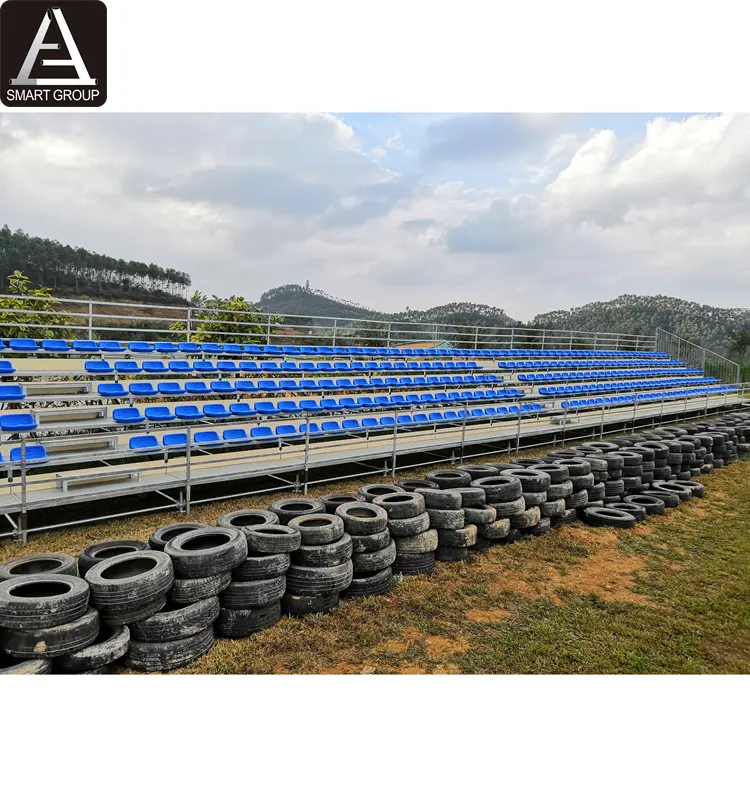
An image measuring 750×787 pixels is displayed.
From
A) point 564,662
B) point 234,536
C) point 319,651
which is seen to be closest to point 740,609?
point 564,662

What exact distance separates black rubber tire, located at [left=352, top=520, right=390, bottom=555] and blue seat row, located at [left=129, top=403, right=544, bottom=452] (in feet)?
10.7

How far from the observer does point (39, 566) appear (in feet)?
14.2

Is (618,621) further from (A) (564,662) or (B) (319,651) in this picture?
(B) (319,651)

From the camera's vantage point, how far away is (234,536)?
4613 millimetres

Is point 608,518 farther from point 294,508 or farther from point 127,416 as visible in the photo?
point 127,416

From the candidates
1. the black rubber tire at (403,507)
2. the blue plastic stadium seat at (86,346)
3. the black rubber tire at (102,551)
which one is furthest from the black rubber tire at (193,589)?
the blue plastic stadium seat at (86,346)

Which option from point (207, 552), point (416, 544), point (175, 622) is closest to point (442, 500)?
point (416, 544)

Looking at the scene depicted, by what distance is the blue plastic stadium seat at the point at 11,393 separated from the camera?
761 cm

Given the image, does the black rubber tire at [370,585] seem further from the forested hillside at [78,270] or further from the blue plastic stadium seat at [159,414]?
the forested hillside at [78,270]

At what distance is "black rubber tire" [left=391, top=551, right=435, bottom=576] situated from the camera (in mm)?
A: 5660

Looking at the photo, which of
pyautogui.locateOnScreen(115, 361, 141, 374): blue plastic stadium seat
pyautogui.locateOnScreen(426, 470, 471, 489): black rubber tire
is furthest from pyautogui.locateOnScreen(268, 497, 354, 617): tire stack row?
pyautogui.locateOnScreen(115, 361, 141, 374): blue plastic stadium seat

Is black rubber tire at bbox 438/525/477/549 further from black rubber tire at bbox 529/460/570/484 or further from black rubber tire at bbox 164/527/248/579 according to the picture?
black rubber tire at bbox 164/527/248/579
